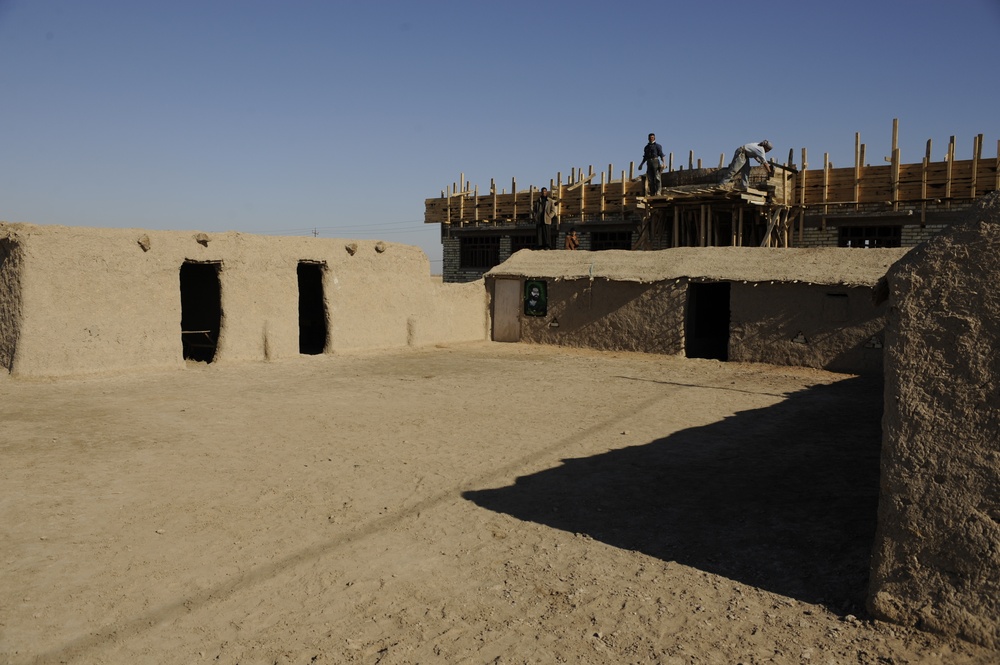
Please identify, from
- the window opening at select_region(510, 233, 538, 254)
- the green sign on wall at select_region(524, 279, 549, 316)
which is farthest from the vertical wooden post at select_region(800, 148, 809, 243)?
the window opening at select_region(510, 233, 538, 254)

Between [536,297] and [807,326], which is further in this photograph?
[536,297]

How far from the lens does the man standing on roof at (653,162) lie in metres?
22.7

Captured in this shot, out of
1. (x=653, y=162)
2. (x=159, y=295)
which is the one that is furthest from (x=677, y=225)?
(x=159, y=295)

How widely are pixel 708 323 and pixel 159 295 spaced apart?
1328 cm

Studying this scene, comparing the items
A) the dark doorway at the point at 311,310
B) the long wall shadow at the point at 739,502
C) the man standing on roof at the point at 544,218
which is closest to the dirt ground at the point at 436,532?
the long wall shadow at the point at 739,502

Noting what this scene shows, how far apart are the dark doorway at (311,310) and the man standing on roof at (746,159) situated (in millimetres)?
11299

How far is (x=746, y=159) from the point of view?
2053 centimetres

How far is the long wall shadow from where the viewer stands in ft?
18.6

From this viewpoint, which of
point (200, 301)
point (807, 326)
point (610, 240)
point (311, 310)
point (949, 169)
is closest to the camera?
point (807, 326)

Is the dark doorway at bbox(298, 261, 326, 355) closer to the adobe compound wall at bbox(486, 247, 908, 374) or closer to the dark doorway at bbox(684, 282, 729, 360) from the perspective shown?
the adobe compound wall at bbox(486, 247, 908, 374)

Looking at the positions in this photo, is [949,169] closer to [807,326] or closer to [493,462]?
[807,326]

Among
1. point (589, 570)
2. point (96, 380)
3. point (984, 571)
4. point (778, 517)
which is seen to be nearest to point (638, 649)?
point (589, 570)

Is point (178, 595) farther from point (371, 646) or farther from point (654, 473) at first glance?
point (654, 473)

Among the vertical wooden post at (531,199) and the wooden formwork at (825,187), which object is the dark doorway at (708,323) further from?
the vertical wooden post at (531,199)
